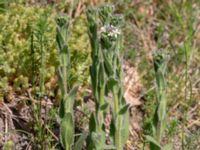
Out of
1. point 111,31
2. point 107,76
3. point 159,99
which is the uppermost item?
point 111,31

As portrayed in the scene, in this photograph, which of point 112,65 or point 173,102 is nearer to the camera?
point 112,65

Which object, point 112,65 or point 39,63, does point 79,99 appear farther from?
point 112,65

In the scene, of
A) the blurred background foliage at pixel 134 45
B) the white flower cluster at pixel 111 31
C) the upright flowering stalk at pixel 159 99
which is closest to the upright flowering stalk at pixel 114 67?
the white flower cluster at pixel 111 31

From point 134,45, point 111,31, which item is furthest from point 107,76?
point 134,45

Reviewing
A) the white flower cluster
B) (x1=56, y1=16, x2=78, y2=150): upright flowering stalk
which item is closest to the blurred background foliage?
(x1=56, y1=16, x2=78, y2=150): upright flowering stalk

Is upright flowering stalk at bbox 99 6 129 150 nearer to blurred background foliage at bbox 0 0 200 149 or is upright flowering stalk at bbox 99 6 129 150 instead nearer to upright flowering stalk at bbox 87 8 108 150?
upright flowering stalk at bbox 87 8 108 150

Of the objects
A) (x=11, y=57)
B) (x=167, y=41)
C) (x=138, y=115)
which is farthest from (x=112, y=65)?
(x=167, y=41)

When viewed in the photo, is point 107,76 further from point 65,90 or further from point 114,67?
point 65,90
